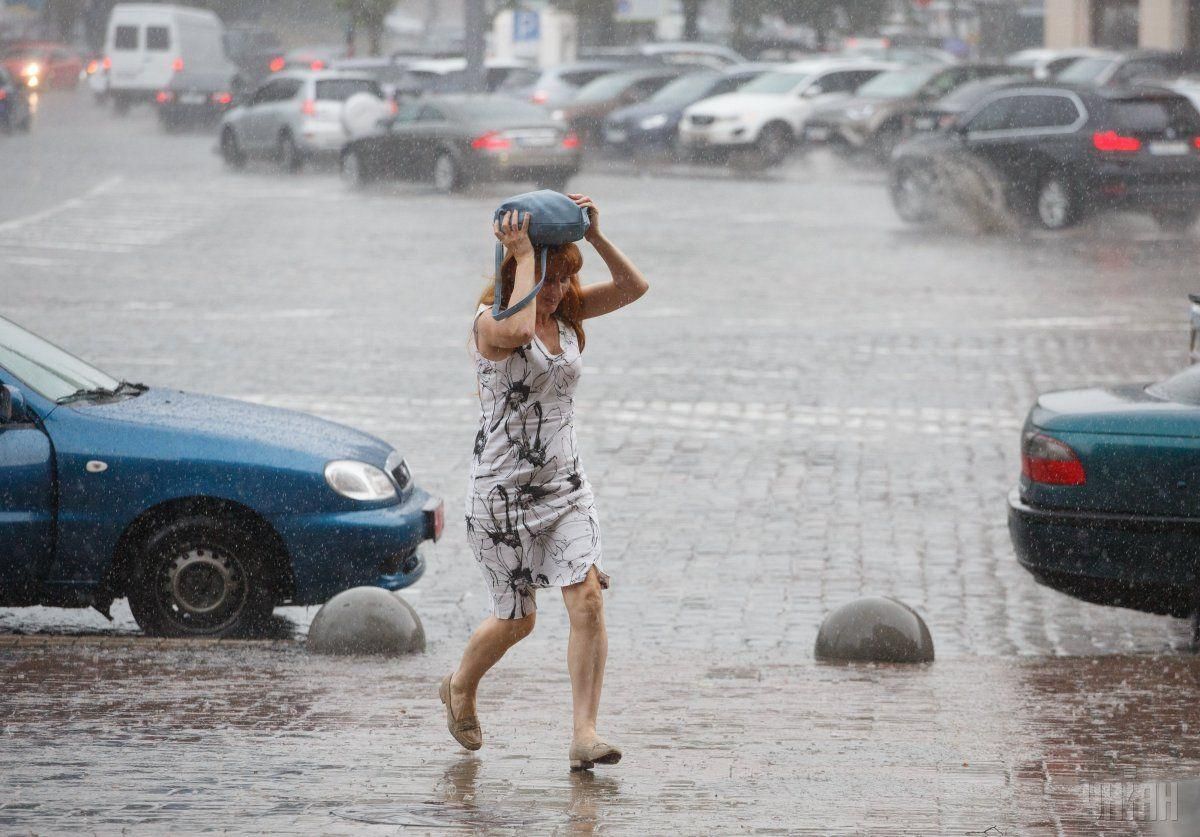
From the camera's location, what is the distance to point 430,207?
2820 centimetres

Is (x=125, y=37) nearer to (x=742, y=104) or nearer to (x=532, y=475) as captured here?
(x=742, y=104)

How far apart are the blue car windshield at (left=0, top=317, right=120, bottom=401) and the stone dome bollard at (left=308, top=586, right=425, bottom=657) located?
1404 millimetres

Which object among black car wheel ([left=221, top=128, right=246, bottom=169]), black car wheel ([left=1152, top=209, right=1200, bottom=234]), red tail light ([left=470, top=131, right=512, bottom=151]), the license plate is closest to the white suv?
red tail light ([left=470, top=131, right=512, bottom=151])

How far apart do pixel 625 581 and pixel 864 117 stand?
87.8 ft

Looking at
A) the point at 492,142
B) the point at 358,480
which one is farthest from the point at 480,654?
the point at 492,142

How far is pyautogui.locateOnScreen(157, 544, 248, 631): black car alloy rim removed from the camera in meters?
7.86

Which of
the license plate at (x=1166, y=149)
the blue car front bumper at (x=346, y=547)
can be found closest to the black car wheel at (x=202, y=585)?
the blue car front bumper at (x=346, y=547)

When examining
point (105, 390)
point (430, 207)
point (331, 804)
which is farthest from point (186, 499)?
point (430, 207)

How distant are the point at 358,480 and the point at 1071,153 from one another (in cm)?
1751

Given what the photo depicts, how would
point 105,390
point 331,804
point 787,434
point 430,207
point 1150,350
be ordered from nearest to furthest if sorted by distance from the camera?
point 331,804, point 105,390, point 787,434, point 1150,350, point 430,207

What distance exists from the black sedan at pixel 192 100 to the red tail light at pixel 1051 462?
4317cm

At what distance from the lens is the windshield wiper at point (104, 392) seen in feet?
26.1

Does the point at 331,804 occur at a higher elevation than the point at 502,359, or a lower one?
lower

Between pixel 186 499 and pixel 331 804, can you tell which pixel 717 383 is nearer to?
pixel 186 499
